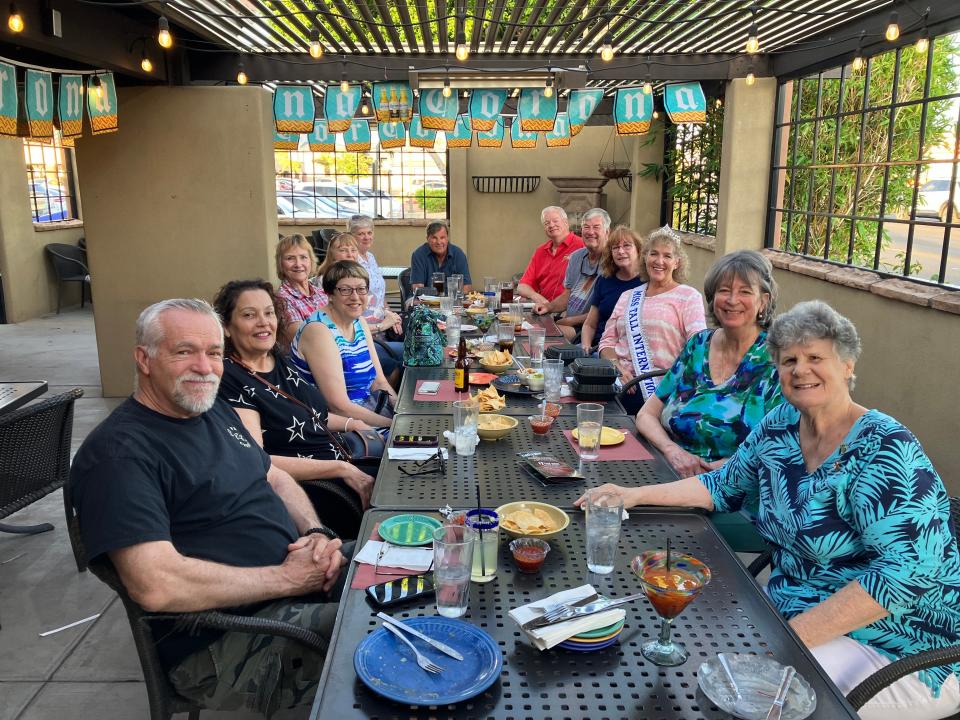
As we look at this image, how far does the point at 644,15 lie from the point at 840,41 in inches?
64.0

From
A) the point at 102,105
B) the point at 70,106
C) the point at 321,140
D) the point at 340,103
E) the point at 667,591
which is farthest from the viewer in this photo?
the point at 321,140

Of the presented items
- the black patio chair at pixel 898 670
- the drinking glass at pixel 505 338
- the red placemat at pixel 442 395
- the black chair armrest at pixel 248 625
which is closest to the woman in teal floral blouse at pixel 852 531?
the black patio chair at pixel 898 670

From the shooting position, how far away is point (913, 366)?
4.61 m

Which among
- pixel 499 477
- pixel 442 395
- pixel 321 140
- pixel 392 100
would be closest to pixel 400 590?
pixel 499 477

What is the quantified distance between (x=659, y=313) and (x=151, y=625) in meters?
2.99

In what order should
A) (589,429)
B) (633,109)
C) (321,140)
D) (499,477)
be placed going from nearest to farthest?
1. (499,477)
2. (589,429)
3. (633,109)
4. (321,140)

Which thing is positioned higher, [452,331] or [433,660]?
[452,331]

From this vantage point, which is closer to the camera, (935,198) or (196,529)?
(196,529)

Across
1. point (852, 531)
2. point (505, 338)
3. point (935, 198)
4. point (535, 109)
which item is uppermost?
point (535, 109)

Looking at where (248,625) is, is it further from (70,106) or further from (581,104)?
(581,104)

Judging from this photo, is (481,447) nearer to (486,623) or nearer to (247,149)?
(486,623)

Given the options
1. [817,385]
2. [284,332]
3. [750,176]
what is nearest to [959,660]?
[817,385]

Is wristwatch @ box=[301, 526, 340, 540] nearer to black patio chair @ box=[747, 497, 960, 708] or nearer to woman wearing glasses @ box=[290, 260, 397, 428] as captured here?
woman wearing glasses @ box=[290, 260, 397, 428]

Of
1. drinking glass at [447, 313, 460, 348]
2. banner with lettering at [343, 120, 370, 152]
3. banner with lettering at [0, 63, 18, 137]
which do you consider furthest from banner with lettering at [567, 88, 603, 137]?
banner with lettering at [0, 63, 18, 137]
